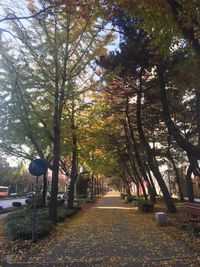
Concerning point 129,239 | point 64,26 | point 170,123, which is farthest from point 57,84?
point 129,239

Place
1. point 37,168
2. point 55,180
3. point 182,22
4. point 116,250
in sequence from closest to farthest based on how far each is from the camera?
point 182,22 < point 116,250 < point 37,168 < point 55,180

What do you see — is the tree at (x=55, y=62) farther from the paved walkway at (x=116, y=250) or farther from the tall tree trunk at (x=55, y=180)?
the paved walkway at (x=116, y=250)

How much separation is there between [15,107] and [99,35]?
586cm

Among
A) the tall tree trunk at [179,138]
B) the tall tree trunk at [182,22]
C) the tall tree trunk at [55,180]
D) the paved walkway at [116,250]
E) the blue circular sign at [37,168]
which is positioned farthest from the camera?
the tall tree trunk at [55,180]

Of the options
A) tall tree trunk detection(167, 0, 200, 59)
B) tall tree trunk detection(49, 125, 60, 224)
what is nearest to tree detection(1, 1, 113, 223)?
tall tree trunk detection(49, 125, 60, 224)

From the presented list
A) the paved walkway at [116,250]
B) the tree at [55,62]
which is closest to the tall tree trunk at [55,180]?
the tree at [55,62]

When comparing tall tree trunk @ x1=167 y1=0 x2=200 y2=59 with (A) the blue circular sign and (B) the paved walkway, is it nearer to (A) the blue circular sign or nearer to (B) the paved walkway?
(B) the paved walkway

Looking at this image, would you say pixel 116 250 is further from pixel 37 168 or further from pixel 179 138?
pixel 179 138

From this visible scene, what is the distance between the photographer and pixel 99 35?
17.1 m

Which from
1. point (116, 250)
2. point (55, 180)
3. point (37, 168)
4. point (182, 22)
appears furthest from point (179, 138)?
point (55, 180)

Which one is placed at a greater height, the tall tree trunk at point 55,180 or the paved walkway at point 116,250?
the tall tree trunk at point 55,180

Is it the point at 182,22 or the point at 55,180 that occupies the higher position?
the point at 182,22

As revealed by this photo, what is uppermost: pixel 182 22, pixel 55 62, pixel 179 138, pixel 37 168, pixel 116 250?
pixel 55 62

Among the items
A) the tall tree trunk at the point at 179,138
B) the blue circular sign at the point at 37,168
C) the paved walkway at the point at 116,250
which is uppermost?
the tall tree trunk at the point at 179,138
